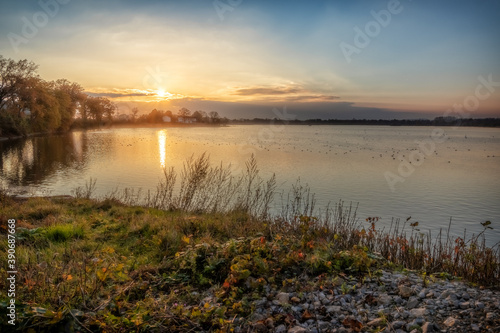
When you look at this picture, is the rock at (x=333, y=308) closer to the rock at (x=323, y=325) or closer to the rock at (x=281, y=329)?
the rock at (x=323, y=325)

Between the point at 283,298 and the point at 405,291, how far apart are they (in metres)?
1.83

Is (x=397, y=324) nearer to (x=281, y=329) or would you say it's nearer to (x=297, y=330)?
(x=297, y=330)

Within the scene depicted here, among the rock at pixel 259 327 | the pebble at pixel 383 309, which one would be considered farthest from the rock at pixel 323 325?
the rock at pixel 259 327

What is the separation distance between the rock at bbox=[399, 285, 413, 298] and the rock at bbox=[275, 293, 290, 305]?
5.57 feet

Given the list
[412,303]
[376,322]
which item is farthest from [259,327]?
[412,303]

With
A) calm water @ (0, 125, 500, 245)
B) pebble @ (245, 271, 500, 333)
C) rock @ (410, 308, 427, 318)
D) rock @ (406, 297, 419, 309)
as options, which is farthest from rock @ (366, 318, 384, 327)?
calm water @ (0, 125, 500, 245)

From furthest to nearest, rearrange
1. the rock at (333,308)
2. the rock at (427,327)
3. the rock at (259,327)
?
the rock at (333,308) → the rock at (259,327) → the rock at (427,327)

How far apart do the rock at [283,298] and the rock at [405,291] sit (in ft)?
5.57

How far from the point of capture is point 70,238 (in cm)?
857

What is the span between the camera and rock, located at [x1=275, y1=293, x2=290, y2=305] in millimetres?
4603

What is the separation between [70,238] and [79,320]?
5361 mm

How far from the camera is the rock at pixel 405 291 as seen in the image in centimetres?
465

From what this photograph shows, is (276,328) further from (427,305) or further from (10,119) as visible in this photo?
(10,119)

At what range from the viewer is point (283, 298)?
465 centimetres
